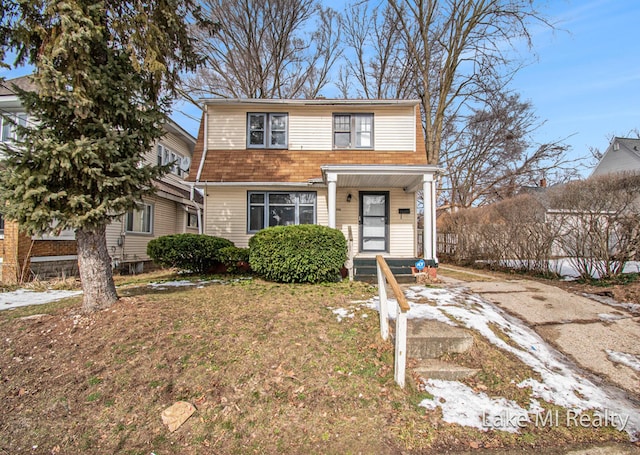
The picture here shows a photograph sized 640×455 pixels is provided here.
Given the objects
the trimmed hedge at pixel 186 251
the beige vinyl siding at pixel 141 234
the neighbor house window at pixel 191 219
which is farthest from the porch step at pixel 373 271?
the neighbor house window at pixel 191 219

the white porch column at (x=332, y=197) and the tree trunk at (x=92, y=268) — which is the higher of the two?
the white porch column at (x=332, y=197)

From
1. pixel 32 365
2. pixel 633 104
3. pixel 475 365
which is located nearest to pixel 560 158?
pixel 633 104

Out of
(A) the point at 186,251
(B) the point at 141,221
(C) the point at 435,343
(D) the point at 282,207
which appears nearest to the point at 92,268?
(A) the point at 186,251

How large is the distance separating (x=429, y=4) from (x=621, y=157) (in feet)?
61.2

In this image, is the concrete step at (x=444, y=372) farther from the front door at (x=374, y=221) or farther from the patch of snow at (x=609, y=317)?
the front door at (x=374, y=221)

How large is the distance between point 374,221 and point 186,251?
5.92 m

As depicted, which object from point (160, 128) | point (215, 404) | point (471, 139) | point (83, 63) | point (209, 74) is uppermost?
point (209, 74)

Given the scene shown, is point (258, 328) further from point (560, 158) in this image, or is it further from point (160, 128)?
point (560, 158)

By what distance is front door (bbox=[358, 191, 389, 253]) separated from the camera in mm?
10516

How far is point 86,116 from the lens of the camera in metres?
4.05

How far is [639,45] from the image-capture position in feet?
35.3

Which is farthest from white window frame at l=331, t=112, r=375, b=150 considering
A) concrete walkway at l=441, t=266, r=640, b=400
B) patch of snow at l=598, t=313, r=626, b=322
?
patch of snow at l=598, t=313, r=626, b=322

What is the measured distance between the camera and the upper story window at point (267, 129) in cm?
1080

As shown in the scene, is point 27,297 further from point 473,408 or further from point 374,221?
point 374,221
